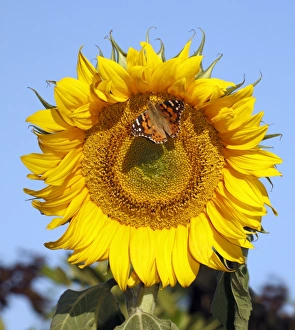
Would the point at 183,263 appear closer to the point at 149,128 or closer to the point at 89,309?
the point at 89,309

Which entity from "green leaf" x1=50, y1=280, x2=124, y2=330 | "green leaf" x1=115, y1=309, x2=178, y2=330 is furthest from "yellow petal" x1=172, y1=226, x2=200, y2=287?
"green leaf" x1=50, y1=280, x2=124, y2=330

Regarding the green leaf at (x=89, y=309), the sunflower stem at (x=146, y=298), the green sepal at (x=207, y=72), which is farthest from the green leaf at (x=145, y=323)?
the green sepal at (x=207, y=72)

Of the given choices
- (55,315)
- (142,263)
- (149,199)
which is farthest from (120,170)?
(55,315)

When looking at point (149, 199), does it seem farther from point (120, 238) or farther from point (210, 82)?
point (210, 82)

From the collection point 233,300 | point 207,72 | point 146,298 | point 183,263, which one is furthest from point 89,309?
point 207,72

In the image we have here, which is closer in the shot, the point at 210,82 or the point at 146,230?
the point at 210,82

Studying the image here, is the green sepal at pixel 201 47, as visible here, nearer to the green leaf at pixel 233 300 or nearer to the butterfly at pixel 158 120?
the butterfly at pixel 158 120

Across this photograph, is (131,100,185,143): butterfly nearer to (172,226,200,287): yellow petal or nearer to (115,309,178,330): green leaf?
(172,226,200,287): yellow petal
